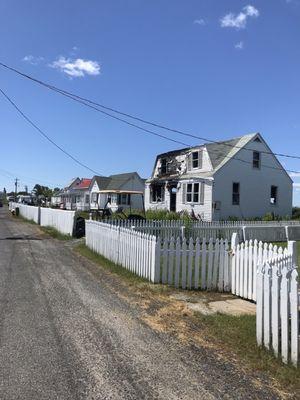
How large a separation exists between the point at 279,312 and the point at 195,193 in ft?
83.3

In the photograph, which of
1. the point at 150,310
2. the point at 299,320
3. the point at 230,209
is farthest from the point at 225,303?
the point at 230,209

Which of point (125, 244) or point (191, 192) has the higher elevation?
point (191, 192)

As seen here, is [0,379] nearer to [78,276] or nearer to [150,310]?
[150,310]

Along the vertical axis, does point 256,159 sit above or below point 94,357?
above

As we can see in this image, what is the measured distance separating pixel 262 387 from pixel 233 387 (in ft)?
0.98

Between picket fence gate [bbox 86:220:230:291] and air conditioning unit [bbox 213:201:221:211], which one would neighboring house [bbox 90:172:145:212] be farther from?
picket fence gate [bbox 86:220:230:291]

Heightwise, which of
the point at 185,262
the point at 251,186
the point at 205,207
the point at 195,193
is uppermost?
the point at 251,186

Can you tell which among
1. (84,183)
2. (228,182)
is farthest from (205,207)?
(84,183)

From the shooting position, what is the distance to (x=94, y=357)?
4.83 meters

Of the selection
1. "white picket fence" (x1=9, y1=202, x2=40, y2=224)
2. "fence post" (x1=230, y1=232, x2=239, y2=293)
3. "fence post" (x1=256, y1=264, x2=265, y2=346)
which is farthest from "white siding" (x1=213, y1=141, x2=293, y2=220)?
"fence post" (x1=256, y1=264, x2=265, y2=346)

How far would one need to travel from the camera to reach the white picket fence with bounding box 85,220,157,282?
9656mm

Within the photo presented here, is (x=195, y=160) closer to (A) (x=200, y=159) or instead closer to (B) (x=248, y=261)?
(A) (x=200, y=159)

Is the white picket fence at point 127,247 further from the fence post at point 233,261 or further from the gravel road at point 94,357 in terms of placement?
the gravel road at point 94,357

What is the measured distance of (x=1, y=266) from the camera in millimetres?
11031
